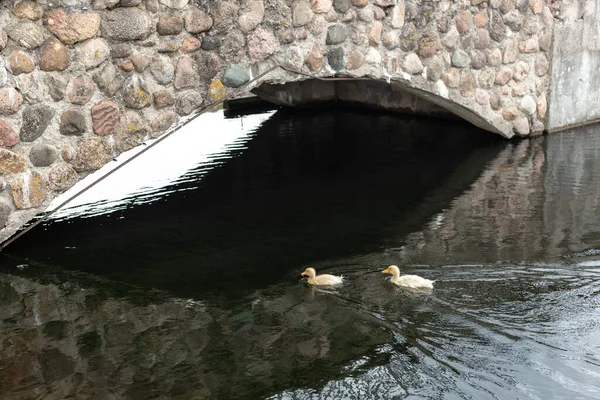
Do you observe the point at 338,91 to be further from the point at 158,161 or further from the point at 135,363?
the point at 135,363

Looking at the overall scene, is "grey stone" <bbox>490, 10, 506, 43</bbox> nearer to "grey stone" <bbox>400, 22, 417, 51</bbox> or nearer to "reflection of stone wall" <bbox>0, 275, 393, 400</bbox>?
"grey stone" <bbox>400, 22, 417, 51</bbox>

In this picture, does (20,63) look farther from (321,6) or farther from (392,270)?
(392,270)

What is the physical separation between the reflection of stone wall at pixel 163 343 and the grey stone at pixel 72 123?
126cm

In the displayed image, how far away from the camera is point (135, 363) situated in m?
4.46

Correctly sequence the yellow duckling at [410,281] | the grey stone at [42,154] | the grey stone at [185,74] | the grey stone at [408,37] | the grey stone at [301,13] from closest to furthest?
the yellow duckling at [410,281] < the grey stone at [42,154] < the grey stone at [185,74] < the grey stone at [301,13] < the grey stone at [408,37]

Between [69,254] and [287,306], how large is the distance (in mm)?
2175

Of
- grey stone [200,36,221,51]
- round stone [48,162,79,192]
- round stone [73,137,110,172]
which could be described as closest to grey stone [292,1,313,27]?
grey stone [200,36,221,51]

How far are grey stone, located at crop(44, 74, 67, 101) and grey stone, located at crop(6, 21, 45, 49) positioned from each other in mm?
267

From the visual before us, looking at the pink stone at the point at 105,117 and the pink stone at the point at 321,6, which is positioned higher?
the pink stone at the point at 321,6

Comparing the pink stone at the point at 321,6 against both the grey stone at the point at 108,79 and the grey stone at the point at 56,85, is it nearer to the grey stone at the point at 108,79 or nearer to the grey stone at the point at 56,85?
the grey stone at the point at 108,79

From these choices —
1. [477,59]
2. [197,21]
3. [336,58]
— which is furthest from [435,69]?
[197,21]

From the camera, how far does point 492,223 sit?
Answer: 693cm

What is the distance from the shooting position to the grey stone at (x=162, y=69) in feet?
21.0

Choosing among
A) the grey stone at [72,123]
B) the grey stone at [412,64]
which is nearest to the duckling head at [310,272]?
the grey stone at [72,123]
